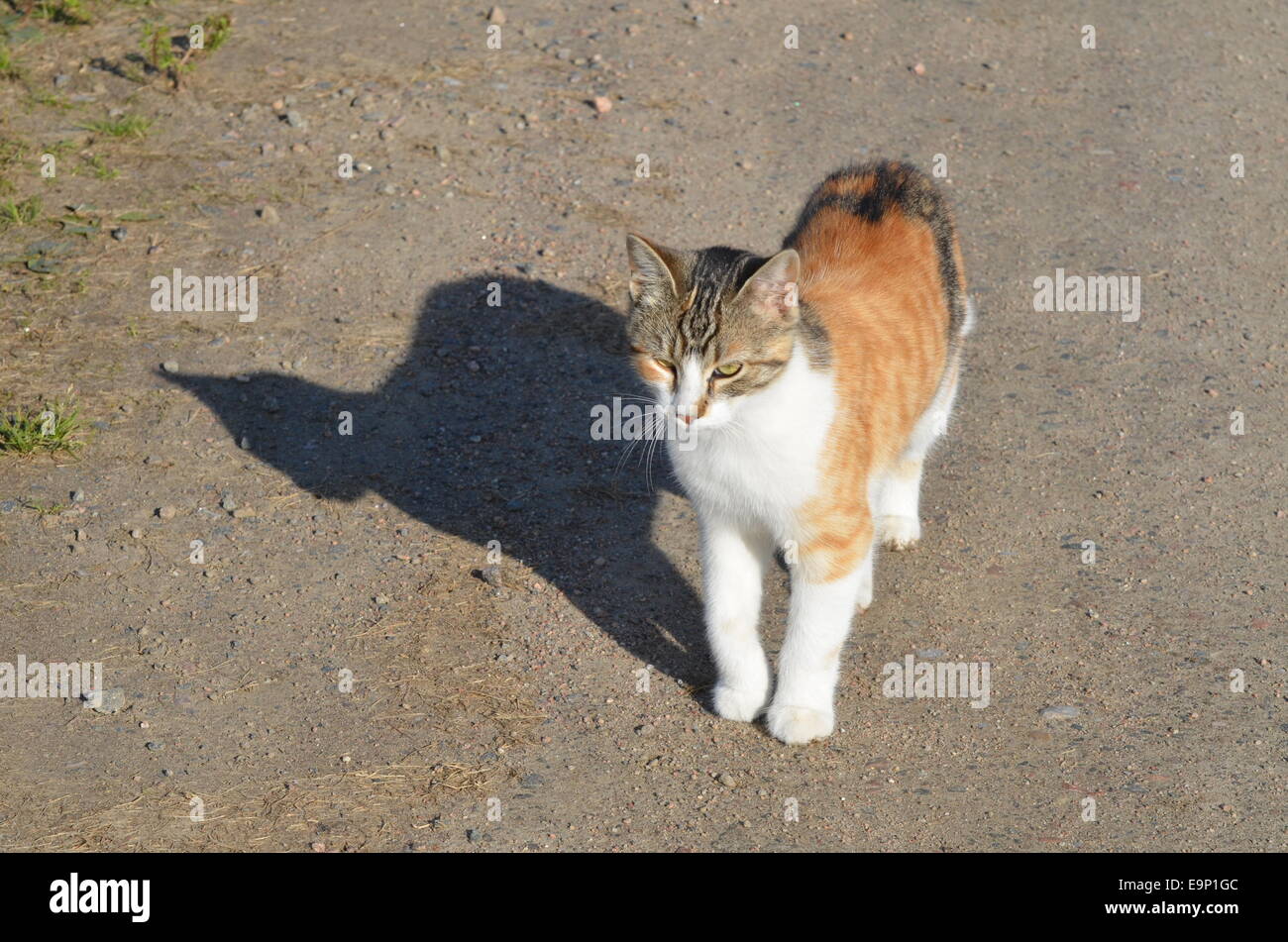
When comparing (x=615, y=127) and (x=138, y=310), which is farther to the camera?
(x=615, y=127)

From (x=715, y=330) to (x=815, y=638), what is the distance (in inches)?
47.0

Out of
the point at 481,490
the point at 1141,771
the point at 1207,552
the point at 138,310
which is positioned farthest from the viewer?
the point at 138,310

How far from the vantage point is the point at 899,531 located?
5.90 metres

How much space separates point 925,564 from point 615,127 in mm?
3930

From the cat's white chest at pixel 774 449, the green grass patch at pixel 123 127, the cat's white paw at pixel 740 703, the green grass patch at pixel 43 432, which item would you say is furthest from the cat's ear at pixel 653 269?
the green grass patch at pixel 123 127

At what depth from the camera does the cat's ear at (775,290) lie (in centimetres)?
429

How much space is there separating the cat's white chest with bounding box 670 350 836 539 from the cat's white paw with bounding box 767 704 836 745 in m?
0.72

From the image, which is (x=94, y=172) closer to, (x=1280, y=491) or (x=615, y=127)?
(x=615, y=127)

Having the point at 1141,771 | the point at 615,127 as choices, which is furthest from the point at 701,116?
the point at 1141,771

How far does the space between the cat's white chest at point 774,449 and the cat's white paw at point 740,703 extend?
2.40 feet

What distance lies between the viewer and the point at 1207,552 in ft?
18.9

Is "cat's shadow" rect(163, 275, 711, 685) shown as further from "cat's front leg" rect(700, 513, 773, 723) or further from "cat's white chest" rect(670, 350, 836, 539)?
"cat's white chest" rect(670, 350, 836, 539)

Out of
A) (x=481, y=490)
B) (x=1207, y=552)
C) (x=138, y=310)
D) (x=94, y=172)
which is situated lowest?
(x=1207, y=552)

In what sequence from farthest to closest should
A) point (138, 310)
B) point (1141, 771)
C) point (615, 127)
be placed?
point (615, 127), point (138, 310), point (1141, 771)
